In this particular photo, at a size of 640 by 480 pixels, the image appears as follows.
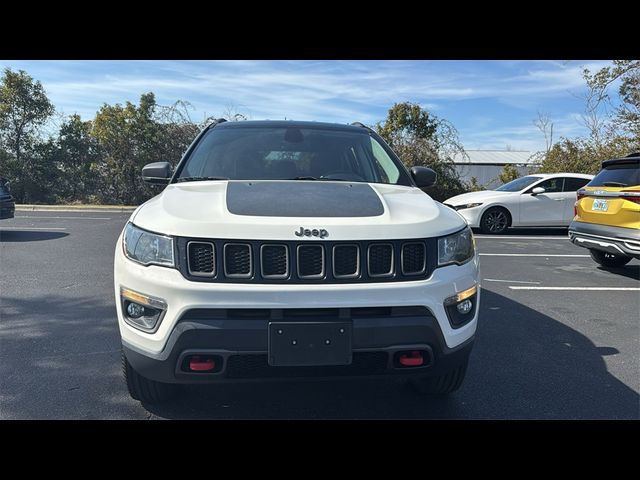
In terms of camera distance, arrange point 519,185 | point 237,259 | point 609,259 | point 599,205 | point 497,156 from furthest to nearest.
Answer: point 497,156
point 519,185
point 609,259
point 599,205
point 237,259

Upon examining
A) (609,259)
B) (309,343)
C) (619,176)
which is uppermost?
(619,176)

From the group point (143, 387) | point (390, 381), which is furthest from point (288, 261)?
point (390, 381)

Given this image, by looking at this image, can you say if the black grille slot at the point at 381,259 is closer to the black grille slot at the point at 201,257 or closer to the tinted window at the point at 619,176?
the black grille slot at the point at 201,257

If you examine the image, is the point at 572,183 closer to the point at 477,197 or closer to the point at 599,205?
the point at 477,197

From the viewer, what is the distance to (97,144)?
66.2 feet

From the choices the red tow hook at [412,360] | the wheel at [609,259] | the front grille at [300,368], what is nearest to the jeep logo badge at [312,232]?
the front grille at [300,368]

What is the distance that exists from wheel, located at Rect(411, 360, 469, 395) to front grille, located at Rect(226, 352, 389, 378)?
0.61m

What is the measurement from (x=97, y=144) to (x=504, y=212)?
664 inches

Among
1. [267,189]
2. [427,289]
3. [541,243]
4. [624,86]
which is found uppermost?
[624,86]

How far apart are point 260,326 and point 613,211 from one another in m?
5.75

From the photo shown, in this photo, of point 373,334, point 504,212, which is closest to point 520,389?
point 373,334

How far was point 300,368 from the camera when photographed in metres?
2.19

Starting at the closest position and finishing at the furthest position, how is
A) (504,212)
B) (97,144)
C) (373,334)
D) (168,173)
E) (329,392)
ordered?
(373,334) < (329,392) < (168,173) < (504,212) < (97,144)
